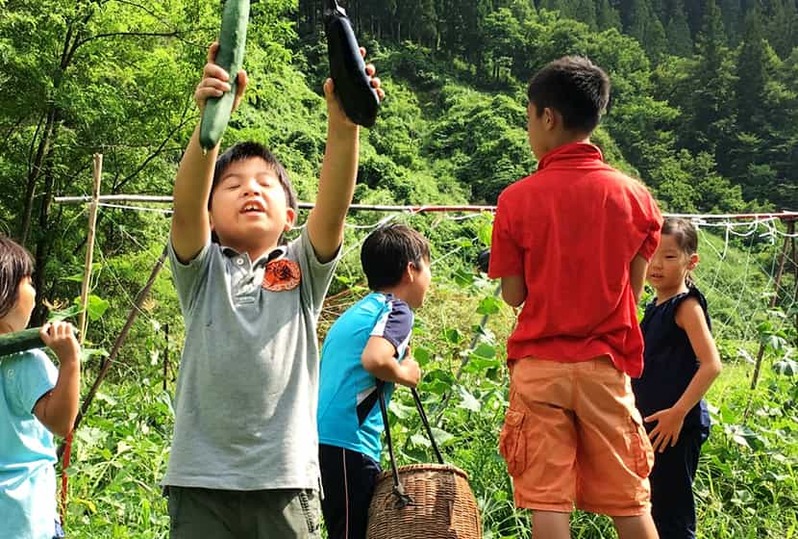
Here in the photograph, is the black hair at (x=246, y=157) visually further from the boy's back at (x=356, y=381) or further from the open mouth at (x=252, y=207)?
the boy's back at (x=356, y=381)

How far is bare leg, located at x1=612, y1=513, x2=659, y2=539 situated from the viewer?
2.37 meters

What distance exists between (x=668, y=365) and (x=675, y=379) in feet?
0.18

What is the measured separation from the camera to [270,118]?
1217 inches

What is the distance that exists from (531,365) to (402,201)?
104 ft

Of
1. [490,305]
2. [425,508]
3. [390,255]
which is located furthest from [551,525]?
[490,305]

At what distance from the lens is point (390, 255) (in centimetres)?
278

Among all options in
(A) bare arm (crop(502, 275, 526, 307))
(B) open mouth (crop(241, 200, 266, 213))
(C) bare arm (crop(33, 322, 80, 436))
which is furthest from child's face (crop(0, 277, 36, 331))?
(A) bare arm (crop(502, 275, 526, 307))

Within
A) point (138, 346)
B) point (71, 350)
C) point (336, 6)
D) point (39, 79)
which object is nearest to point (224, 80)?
point (336, 6)

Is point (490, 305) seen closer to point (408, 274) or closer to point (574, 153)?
point (408, 274)

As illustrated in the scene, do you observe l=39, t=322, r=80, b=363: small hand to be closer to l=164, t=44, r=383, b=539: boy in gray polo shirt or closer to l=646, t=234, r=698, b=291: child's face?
l=164, t=44, r=383, b=539: boy in gray polo shirt

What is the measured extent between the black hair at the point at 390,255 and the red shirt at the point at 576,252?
41cm

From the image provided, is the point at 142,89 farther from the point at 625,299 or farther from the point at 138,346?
the point at 625,299

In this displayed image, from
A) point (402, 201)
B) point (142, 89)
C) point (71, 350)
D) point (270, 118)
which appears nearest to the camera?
point (71, 350)

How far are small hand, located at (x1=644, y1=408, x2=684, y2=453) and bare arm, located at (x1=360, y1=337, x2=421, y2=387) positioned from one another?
2.77 feet
